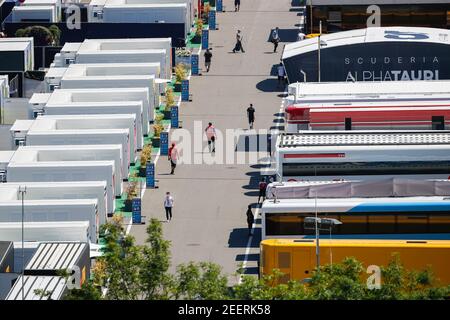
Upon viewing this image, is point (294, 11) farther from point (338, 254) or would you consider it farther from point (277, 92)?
point (338, 254)

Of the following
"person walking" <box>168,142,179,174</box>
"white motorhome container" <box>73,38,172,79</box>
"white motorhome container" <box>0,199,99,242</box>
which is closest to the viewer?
"white motorhome container" <box>0,199,99,242</box>

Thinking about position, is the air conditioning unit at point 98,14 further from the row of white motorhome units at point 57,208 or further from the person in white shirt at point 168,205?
the person in white shirt at point 168,205

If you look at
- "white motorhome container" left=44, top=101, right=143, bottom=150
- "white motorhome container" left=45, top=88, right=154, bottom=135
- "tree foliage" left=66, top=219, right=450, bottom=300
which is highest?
"white motorhome container" left=45, top=88, right=154, bottom=135

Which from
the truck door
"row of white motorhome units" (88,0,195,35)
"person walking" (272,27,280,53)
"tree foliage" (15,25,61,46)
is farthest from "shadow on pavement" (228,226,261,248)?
"tree foliage" (15,25,61,46)

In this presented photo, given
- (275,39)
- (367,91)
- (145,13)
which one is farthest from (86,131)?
(145,13)

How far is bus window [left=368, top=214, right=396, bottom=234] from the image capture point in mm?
41188

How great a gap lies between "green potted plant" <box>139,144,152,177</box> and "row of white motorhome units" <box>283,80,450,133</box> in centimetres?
445

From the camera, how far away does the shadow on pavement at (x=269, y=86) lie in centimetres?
6214

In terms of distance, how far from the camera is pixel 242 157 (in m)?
53.7

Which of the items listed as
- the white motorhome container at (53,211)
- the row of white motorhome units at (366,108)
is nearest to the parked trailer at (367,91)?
the row of white motorhome units at (366,108)

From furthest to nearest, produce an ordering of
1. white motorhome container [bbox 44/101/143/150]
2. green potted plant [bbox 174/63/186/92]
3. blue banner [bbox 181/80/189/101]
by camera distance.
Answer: green potted plant [bbox 174/63/186/92]
blue banner [bbox 181/80/189/101]
white motorhome container [bbox 44/101/143/150]

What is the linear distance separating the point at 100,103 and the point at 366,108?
341 inches

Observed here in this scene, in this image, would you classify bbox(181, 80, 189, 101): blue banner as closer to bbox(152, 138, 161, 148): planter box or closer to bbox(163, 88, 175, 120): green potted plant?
bbox(163, 88, 175, 120): green potted plant
